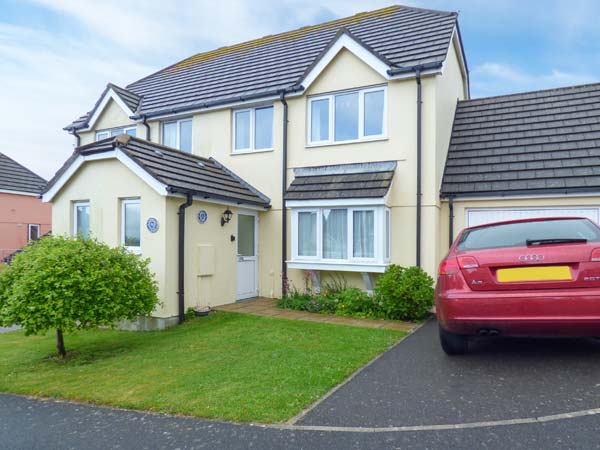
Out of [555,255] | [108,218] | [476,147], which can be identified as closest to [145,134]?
[108,218]

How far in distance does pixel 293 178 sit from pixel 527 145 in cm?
560

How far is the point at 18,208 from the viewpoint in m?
21.3

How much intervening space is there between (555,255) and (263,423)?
320cm

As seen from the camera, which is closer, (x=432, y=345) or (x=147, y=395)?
(x=147, y=395)

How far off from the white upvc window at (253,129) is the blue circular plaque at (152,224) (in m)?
3.90

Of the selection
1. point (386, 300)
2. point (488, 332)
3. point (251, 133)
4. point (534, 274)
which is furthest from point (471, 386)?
point (251, 133)

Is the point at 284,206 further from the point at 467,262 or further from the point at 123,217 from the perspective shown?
the point at 467,262

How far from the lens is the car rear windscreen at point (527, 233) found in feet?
13.7

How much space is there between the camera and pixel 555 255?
395 cm

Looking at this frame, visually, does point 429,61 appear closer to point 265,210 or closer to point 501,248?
point 265,210

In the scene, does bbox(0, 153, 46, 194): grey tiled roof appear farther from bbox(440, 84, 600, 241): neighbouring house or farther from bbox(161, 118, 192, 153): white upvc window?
bbox(440, 84, 600, 241): neighbouring house

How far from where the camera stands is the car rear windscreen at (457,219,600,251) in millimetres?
4164

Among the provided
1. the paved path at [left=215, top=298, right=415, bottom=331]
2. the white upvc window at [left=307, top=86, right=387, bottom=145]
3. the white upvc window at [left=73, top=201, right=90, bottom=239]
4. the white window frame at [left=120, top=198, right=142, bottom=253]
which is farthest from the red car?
the white upvc window at [left=73, top=201, right=90, bottom=239]

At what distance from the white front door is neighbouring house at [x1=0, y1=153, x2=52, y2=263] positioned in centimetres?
1567
